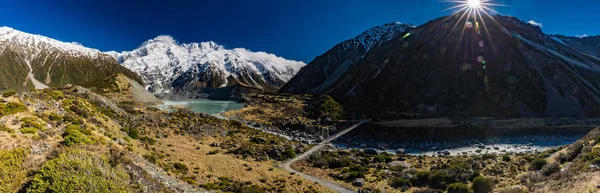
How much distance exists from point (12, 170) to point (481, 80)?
424 ft

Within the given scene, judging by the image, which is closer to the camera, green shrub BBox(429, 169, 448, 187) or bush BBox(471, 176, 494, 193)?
bush BBox(471, 176, 494, 193)

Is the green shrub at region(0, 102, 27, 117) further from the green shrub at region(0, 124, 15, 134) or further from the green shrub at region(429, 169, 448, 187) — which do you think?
the green shrub at region(429, 169, 448, 187)

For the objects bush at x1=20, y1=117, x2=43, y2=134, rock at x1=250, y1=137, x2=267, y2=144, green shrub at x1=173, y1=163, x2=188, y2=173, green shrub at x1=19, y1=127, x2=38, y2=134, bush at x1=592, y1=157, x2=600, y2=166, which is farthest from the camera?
rock at x1=250, y1=137, x2=267, y2=144

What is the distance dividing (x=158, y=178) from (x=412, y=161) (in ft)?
115

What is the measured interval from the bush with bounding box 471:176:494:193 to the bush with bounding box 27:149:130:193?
27268 mm

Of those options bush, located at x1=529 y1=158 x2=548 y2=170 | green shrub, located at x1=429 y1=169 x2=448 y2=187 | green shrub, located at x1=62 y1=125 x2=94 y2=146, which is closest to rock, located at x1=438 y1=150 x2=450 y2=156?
bush, located at x1=529 y1=158 x2=548 y2=170

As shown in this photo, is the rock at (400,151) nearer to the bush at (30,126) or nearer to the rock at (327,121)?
the rock at (327,121)

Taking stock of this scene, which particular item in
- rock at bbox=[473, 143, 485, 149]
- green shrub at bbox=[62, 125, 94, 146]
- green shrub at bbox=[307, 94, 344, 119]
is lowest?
rock at bbox=[473, 143, 485, 149]

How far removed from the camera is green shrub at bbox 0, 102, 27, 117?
20.2m

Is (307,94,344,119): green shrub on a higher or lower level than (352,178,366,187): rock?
higher

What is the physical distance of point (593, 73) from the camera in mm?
118812

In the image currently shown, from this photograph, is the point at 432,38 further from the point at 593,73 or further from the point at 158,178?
the point at 158,178

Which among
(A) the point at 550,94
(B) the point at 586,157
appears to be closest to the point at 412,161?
(B) the point at 586,157

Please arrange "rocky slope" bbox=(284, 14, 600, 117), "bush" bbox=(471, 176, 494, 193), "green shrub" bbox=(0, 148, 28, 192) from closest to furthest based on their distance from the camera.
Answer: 1. "green shrub" bbox=(0, 148, 28, 192)
2. "bush" bbox=(471, 176, 494, 193)
3. "rocky slope" bbox=(284, 14, 600, 117)
